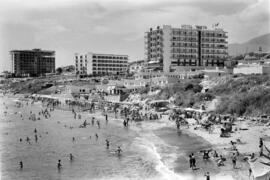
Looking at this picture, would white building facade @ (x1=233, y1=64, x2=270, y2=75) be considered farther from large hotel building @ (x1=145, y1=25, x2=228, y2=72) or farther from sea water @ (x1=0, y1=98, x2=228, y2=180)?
large hotel building @ (x1=145, y1=25, x2=228, y2=72)

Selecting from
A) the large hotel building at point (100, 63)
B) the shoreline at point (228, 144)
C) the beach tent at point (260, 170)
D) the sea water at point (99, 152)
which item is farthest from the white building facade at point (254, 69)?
the large hotel building at point (100, 63)

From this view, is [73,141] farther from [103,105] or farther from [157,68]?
[157,68]

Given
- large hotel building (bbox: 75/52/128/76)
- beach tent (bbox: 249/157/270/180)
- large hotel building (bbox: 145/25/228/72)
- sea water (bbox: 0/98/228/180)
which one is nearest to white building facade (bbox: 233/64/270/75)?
sea water (bbox: 0/98/228/180)

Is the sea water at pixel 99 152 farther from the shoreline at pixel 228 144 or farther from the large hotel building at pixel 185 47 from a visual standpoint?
the large hotel building at pixel 185 47

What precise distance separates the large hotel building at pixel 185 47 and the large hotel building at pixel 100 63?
161 feet

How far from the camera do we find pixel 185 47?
11388 cm

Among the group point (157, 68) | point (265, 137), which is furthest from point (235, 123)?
point (157, 68)

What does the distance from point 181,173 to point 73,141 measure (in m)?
18.4

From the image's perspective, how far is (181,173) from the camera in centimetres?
2812

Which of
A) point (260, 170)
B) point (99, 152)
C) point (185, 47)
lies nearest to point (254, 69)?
point (99, 152)

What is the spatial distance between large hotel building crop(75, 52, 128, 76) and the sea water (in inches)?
4344

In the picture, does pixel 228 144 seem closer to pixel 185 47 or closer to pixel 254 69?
pixel 254 69

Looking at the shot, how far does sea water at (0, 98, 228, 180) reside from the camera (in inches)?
1155

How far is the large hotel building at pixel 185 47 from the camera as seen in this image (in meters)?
112
